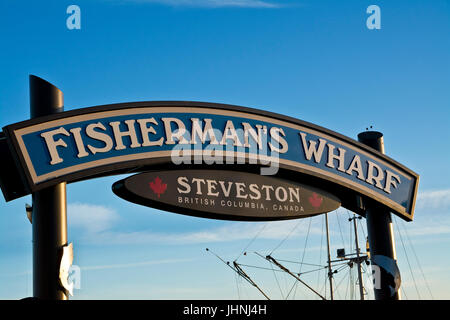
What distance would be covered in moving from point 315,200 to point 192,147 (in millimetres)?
2652

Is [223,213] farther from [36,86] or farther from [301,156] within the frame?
[36,86]

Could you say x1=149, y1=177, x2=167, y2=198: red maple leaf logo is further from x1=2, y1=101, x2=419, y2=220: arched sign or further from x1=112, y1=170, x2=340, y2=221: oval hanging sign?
x1=2, y1=101, x2=419, y2=220: arched sign

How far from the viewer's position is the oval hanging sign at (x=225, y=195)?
930 cm

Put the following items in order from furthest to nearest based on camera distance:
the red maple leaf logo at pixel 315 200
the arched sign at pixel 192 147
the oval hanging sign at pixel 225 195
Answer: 1. the red maple leaf logo at pixel 315 200
2. the oval hanging sign at pixel 225 195
3. the arched sign at pixel 192 147

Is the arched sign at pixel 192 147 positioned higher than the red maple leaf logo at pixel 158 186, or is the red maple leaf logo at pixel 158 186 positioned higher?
the arched sign at pixel 192 147

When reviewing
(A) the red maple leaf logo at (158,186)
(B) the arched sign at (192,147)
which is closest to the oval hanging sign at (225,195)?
(A) the red maple leaf logo at (158,186)

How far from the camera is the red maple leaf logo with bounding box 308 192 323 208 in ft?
35.6

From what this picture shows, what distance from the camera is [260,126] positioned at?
10.5 m

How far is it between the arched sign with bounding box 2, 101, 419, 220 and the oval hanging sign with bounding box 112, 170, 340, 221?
22cm

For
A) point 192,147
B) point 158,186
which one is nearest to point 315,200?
point 192,147

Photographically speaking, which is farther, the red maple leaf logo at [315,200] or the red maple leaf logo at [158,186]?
the red maple leaf logo at [315,200]

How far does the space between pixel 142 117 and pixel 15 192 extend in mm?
2274

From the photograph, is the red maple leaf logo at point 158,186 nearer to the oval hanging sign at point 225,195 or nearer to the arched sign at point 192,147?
the oval hanging sign at point 225,195

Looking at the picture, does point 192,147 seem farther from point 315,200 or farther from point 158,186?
point 315,200
